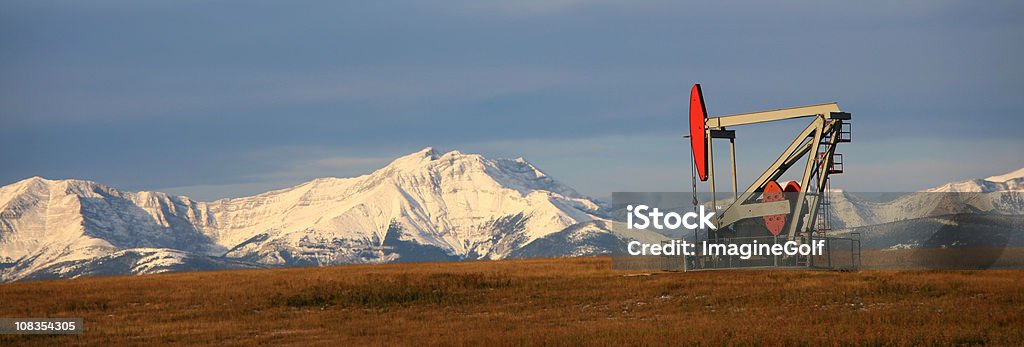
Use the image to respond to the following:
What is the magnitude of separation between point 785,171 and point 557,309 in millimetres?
14878

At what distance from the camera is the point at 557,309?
131 ft

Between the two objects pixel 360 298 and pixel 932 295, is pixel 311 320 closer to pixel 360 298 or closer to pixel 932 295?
pixel 360 298

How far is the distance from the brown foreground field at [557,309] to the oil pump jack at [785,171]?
7.43 ft

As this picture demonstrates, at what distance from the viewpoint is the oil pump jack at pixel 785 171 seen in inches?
1876

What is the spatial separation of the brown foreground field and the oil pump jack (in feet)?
7.43

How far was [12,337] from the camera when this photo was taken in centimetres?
3541

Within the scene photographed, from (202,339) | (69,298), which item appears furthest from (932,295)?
(69,298)

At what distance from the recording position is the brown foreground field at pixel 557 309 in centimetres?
3183

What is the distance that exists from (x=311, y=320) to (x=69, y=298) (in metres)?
14.3

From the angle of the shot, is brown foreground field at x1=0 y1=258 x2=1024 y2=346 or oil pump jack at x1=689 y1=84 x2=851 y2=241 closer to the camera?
Result: brown foreground field at x1=0 y1=258 x2=1024 y2=346

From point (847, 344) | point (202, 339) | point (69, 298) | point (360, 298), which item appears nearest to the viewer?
point (847, 344)

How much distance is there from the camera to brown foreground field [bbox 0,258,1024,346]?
3183cm

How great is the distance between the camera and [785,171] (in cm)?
5025

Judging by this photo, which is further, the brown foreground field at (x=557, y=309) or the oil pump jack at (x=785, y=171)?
the oil pump jack at (x=785, y=171)
